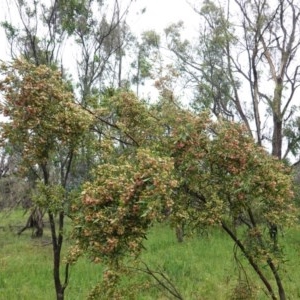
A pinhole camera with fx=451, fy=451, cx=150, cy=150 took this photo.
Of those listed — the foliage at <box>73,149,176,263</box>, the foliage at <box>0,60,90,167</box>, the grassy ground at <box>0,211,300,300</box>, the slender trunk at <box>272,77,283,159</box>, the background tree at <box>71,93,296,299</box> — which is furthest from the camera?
the slender trunk at <box>272,77,283,159</box>

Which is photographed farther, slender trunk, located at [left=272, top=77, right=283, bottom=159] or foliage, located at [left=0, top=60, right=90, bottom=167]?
slender trunk, located at [left=272, top=77, right=283, bottom=159]

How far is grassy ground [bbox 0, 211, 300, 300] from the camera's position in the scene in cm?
779

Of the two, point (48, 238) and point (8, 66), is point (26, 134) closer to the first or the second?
point (8, 66)

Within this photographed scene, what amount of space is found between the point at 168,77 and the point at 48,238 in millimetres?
12298

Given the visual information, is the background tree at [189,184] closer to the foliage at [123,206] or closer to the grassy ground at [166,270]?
the foliage at [123,206]

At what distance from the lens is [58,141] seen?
422 centimetres

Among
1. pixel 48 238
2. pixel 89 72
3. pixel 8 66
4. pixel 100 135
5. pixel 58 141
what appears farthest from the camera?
pixel 48 238

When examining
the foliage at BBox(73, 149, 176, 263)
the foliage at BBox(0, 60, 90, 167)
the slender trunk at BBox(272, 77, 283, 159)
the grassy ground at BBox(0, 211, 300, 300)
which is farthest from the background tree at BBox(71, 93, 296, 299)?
the slender trunk at BBox(272, 77, 283, 159)

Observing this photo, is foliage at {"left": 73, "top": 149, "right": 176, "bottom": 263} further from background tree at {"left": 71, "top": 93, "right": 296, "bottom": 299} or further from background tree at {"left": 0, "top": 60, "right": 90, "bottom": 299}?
background tree at {"left": 0, "top": 60, "right": 90, "bottom": 299}

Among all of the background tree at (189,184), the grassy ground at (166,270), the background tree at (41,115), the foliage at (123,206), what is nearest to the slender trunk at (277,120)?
the grassy ground at (166,270)

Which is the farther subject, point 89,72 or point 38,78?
point 89,72

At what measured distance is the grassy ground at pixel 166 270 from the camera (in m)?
7.79

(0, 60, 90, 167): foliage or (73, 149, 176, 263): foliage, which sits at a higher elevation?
(0, 60, 90, 167): foliage

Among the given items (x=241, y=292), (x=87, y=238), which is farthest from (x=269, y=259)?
(x=87, y=238)
